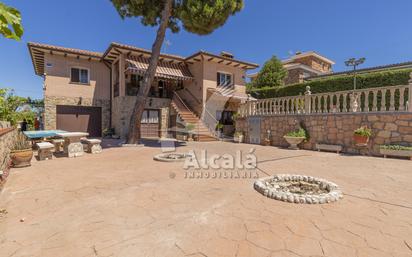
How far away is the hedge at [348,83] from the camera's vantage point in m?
14.8

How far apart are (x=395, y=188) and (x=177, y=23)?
16089 mm

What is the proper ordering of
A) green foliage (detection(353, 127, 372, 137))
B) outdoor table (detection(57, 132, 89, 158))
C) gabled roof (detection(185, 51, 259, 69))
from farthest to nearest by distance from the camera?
gabled roof (detection(185, 51, 259, 69)) < outdoor table (detection(57, 132, 89, 158)) < green foliage (detection(353, 127, 372, 137))

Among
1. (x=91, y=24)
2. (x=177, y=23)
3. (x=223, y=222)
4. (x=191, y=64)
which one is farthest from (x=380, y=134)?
(x=91, y=24)

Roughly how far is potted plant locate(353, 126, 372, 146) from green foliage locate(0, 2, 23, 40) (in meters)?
12.3

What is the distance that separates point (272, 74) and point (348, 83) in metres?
10.5

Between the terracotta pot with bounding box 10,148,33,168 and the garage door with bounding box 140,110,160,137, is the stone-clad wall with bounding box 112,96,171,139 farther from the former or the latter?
the terracotta pot with bounding box 10,148,33,168

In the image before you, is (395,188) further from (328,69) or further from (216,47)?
(328,69)

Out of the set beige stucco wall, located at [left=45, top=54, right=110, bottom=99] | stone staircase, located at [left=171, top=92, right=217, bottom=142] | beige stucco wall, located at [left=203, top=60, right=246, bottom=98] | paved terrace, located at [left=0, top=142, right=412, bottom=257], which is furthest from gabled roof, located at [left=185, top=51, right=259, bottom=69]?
paved terrace, located at [left=0, top=142, right=412, bottom=257]

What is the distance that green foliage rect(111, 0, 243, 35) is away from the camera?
515 inches

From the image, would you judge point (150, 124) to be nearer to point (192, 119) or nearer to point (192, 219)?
point (192, 119)

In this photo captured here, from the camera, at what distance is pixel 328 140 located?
11492 mm

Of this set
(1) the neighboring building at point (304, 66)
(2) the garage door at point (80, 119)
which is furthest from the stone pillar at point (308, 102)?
(1) the neighboring building at point (304, 66)

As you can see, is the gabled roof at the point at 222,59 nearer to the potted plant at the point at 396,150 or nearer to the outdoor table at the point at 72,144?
the outdoor table at the point at 72,144

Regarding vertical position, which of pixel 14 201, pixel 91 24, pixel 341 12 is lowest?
pixel 14 201
